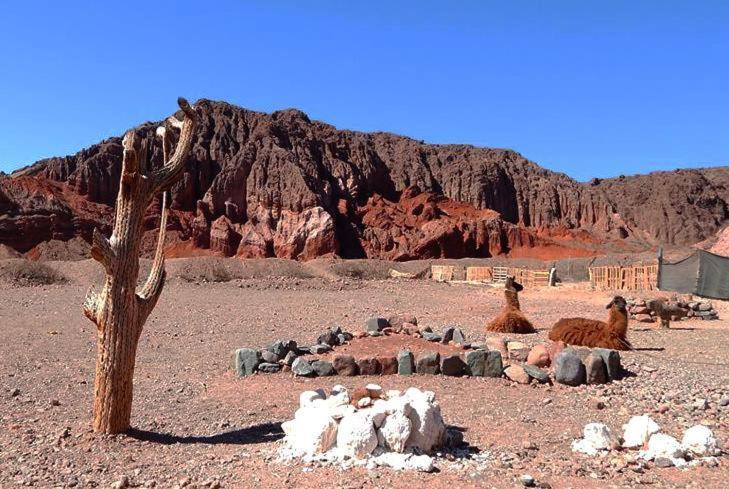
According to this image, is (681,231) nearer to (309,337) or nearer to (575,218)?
(575,218)

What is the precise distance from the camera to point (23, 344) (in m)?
14.8

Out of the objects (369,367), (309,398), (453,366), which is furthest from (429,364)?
(309,398)

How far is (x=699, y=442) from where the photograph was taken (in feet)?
21.2

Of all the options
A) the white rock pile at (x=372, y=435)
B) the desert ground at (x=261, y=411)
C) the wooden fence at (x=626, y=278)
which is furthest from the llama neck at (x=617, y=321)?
the wooden fence at (x=626, y=278)

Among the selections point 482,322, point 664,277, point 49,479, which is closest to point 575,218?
point 664,277

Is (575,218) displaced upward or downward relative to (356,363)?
upward

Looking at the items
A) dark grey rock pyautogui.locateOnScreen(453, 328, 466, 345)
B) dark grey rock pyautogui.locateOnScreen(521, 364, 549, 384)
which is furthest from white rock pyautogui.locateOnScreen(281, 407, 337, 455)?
dark grey rock pyautogui.locateOnScreen(453, 328, 466, 345)

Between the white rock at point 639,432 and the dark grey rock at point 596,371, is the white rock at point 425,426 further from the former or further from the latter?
the dark grey rock at point 596,371

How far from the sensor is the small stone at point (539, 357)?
36.4ft

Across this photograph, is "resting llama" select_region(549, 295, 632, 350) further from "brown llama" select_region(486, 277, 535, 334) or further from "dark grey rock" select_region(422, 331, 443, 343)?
"dark grey rock" select_region(422, 331, 443, 343)

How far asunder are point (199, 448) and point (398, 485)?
2571mm

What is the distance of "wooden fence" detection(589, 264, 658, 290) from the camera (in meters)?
28.4

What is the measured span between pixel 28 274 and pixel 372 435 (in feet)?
115

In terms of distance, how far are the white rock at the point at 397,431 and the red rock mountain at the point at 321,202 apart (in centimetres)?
6063
